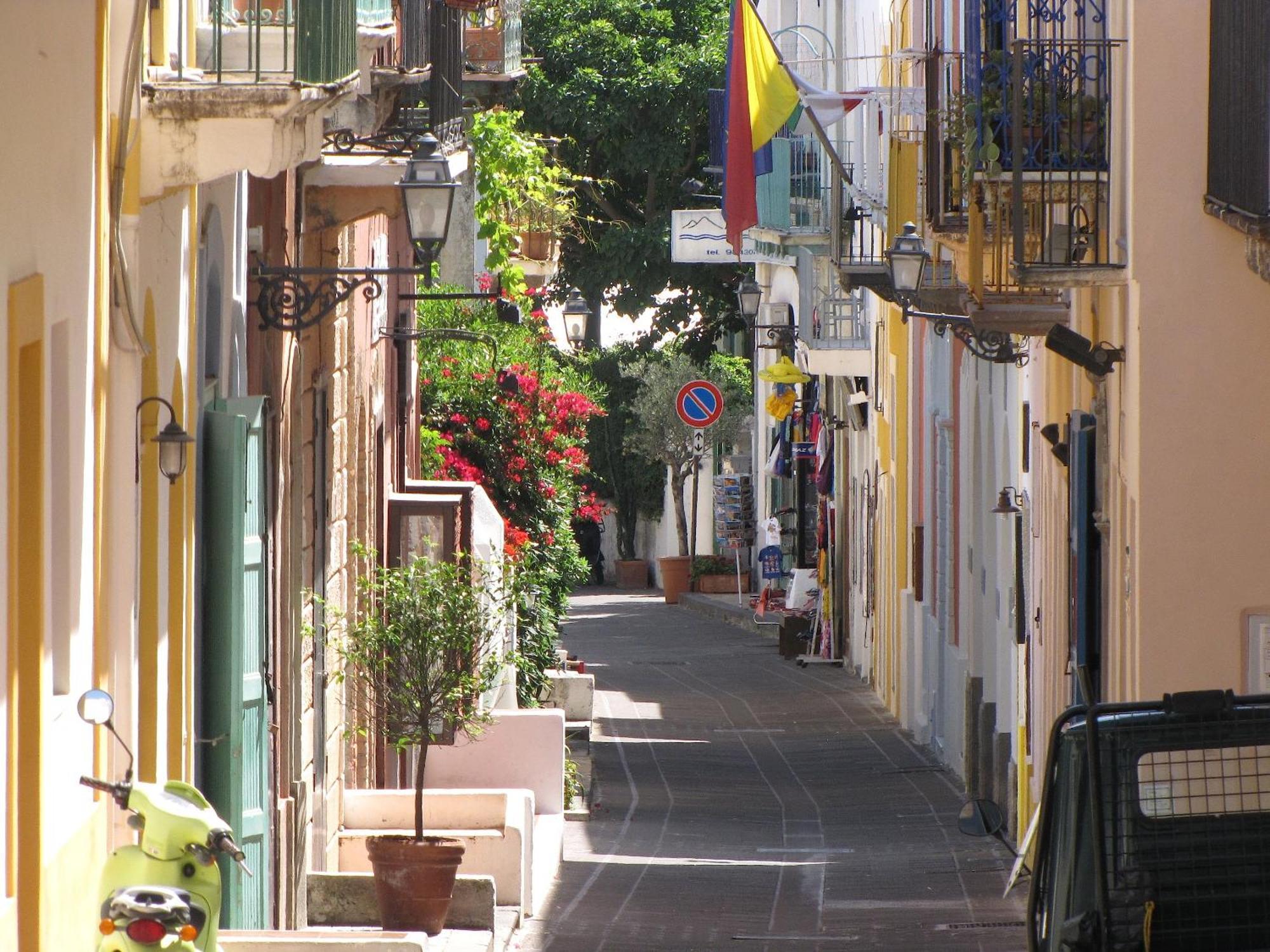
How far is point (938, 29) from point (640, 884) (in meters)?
9.21

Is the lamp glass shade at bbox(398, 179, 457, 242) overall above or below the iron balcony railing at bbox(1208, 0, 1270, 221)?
below

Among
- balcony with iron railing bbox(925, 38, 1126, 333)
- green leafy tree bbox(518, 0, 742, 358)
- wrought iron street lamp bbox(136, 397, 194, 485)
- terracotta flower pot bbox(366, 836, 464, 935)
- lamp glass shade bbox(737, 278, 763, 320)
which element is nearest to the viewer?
wrought iron street lamp bbox(136, 397, 194, 485)

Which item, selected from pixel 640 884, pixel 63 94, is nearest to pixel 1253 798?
pixel 63 94

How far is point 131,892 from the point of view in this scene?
5.86 metres

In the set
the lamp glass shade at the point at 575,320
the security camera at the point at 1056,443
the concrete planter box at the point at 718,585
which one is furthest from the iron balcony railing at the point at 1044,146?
the concrete planter box at the point at 718,585

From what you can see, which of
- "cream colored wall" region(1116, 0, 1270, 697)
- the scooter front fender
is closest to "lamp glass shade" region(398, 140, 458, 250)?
"cream colored wall" region(1116, 0, 1270, 697)

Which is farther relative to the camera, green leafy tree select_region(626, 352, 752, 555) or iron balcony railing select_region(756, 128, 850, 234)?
green leafy tree select_region(626, 352, 752, 555)

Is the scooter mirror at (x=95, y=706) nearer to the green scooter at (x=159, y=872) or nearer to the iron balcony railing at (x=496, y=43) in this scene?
the green scooter at (x=159, y=872)

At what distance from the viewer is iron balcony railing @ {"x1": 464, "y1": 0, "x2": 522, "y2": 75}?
19.6 metres

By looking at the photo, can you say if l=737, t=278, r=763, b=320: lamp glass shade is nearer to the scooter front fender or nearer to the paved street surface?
the paved street surface

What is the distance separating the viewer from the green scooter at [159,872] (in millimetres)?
5828

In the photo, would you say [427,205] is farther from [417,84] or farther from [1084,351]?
[1084,351]

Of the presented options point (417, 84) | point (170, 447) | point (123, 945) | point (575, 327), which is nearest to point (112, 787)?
point (123, 945)

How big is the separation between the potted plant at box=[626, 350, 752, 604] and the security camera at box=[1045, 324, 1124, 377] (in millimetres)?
37567
